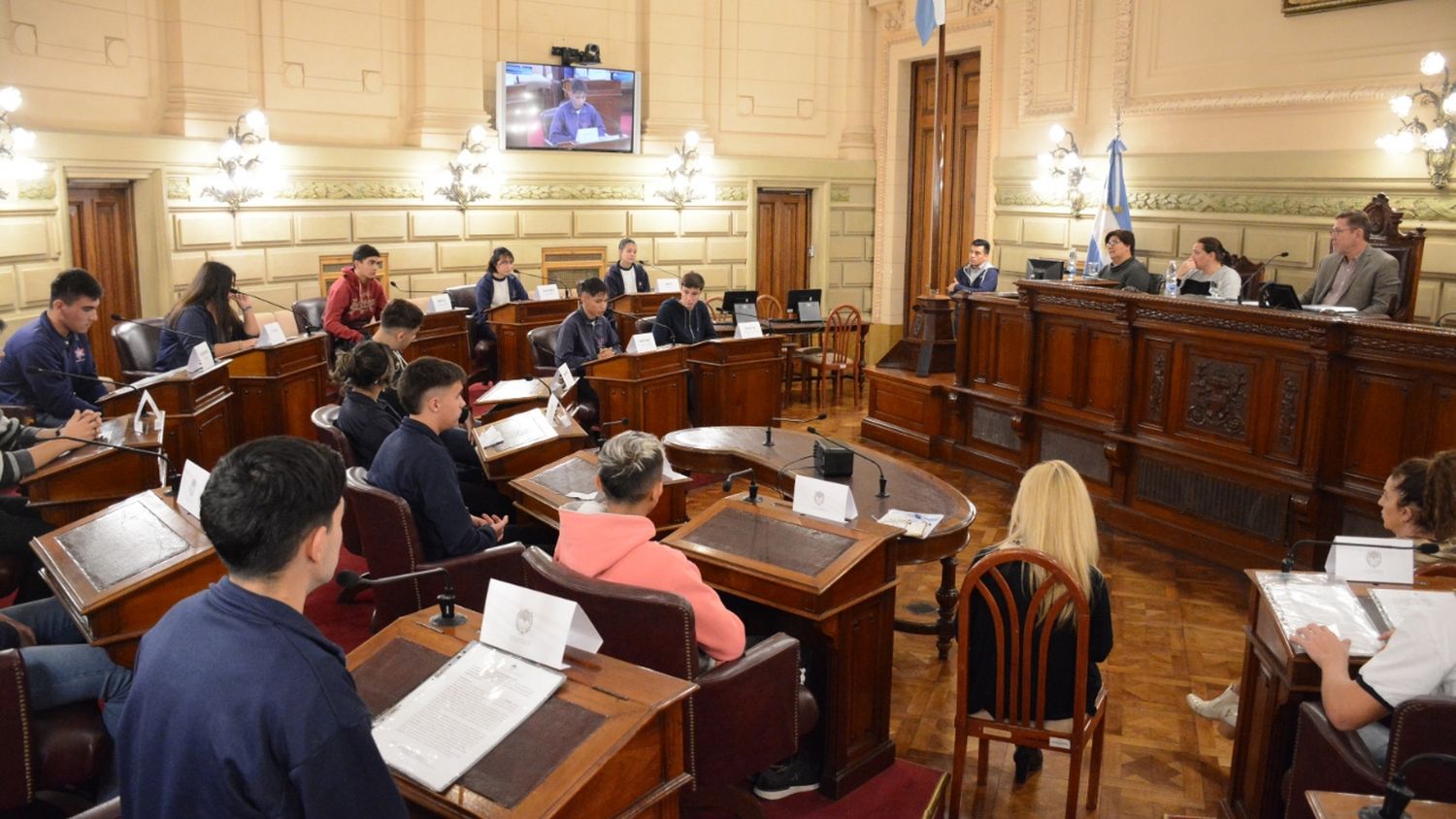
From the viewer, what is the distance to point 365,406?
16.1ft

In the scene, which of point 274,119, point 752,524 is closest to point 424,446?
point 752,524

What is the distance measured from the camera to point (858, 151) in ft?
43.7

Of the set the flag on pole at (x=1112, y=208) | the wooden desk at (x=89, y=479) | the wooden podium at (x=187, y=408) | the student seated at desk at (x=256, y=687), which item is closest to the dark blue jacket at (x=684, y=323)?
the wooden podium at (x=187, y=408)

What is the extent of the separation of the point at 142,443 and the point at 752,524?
262 cm

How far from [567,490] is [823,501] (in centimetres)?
115

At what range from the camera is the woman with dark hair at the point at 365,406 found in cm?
489

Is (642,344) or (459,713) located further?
(642,344)

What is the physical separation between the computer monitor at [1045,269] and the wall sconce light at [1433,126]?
103 inches

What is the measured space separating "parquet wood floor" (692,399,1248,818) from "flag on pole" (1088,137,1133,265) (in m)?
3.97

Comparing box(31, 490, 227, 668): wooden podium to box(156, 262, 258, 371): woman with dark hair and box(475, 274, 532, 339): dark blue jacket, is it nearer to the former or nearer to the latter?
box(156, 262, 258, 371): woman with dark hair

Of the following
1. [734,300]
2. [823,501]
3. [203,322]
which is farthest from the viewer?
[734,300]

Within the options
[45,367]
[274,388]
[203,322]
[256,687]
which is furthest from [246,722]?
[274,388]

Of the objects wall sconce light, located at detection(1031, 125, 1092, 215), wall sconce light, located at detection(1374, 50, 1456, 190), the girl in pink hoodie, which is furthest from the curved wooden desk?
wall sconce light, located at detection(1031, 125, 1092, 215)

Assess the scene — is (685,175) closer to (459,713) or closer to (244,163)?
(244,163)
